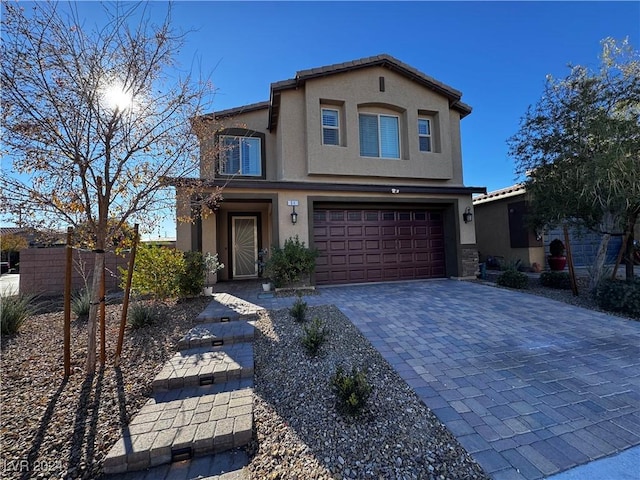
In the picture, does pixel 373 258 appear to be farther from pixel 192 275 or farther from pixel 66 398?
pixel 66 398

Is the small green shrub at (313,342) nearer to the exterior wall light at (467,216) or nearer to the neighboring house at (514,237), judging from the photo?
the exterior wall light at (467,216)

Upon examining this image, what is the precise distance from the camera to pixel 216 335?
4.29 meters

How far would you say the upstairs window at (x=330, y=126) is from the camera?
9430mm

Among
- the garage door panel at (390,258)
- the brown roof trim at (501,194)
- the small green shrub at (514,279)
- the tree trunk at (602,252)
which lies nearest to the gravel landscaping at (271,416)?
the garage door panel at (390,258)

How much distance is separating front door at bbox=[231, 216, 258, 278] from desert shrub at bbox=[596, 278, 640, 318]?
1049 cm

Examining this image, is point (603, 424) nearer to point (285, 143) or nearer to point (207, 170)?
point (207, 170)

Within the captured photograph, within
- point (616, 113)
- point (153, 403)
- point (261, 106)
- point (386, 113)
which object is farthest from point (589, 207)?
point (261, 106)

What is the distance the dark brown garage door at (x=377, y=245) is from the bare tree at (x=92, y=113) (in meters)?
5.77

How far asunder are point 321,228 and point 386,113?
16.2 feet

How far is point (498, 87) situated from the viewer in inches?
400

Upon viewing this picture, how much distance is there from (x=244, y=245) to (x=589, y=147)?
36.7ft

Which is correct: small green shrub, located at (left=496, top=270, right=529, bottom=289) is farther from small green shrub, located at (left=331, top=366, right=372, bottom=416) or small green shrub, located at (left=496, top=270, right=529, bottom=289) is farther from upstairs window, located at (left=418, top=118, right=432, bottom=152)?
small green shrub, located at (left=331, top=366, right=372, bottom=416)

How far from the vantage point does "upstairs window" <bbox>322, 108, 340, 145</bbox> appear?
30.9 ft

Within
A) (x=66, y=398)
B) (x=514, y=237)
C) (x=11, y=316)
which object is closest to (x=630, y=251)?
(x=514, y=237)
